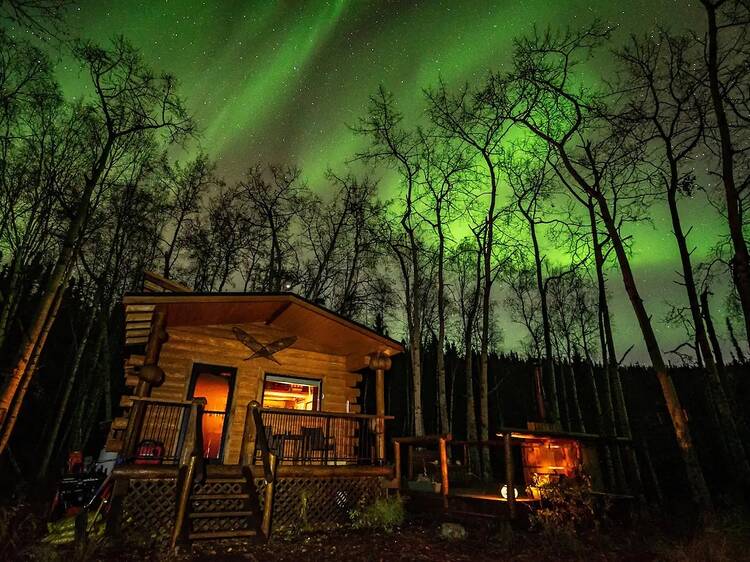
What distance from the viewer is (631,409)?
1341 inches

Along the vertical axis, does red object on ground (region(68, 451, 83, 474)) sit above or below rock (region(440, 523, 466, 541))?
above

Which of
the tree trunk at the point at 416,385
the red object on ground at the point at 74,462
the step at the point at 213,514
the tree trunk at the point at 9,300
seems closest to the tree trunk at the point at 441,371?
the tree trunk at the point at 416,385

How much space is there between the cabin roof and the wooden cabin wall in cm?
38

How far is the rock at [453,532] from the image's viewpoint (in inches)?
321

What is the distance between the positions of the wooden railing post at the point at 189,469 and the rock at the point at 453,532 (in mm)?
5069

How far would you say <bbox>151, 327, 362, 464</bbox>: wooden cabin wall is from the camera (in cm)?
1043

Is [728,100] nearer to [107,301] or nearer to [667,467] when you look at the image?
[107,301]

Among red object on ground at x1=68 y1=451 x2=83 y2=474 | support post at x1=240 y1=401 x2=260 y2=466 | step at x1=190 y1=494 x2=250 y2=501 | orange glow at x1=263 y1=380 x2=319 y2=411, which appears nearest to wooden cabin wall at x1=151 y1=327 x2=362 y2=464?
orange glow at x1=263 y1=380 x2=319 y2=411

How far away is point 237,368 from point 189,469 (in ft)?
14.1

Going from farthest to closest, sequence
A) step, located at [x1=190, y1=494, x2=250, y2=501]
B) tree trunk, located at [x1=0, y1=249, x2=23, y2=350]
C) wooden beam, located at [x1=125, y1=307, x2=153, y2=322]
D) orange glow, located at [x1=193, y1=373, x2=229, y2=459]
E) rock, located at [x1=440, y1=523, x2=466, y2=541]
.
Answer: orange glow, located at [x1=193, y1=373, x2=229, y2=459] < tree trunk, located at [x1=0, y1=249, x2=23, y2=350] < wooden beam, located at [x1=125, y1=307, x2=153, y2=322] < rock, located at [x1=440, y1=523, x2=466, y2=541] < step, located at [x1=190, y1=494, x2=250, y2=501]

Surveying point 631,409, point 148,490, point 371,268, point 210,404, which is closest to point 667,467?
point 631,409

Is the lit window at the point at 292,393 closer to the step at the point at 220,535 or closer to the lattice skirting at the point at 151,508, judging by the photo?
the lattice skirting at the point at 151,508

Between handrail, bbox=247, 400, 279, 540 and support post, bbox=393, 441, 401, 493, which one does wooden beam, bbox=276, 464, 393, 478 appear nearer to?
support post, bbox=393, 441, 401, 493

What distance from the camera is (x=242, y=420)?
1089 centimetres
